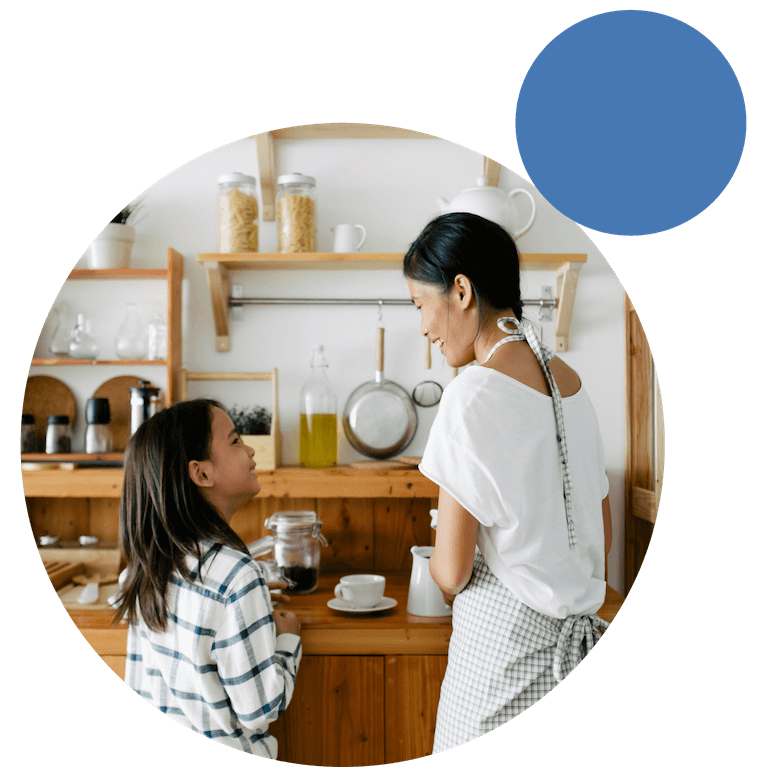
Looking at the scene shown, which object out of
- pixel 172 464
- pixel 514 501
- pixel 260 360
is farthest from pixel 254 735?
pixel 260 360

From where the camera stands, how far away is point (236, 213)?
1.56m

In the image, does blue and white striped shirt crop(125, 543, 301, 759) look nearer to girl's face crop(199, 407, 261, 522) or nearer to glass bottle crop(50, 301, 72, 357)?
girl's face crop(199, 407, 261, 522)

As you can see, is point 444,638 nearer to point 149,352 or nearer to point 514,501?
point 514,501

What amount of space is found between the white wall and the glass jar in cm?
27

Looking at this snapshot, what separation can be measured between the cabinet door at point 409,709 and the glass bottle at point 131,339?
913mm

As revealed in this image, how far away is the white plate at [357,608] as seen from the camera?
4.28 feet

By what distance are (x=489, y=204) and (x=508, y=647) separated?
0.97 meters

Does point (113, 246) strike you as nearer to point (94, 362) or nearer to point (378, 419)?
point (94, 362)

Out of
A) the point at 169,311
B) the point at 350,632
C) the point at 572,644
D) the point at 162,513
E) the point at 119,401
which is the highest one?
the point at 169,311

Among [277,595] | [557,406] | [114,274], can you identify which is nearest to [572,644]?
[557,406]

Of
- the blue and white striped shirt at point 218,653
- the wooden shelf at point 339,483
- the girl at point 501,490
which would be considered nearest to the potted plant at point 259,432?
the wooden shelf at point 339,483

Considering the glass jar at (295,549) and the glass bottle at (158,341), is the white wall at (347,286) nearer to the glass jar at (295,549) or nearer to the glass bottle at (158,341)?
the glass bottle at (158,341)

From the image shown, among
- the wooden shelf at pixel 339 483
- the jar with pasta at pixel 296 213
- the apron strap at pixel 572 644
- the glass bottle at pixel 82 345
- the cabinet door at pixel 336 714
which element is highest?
the jar with pasta at pixel 296 213

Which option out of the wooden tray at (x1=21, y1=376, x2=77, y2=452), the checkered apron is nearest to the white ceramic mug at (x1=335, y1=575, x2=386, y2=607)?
the checkered apron
